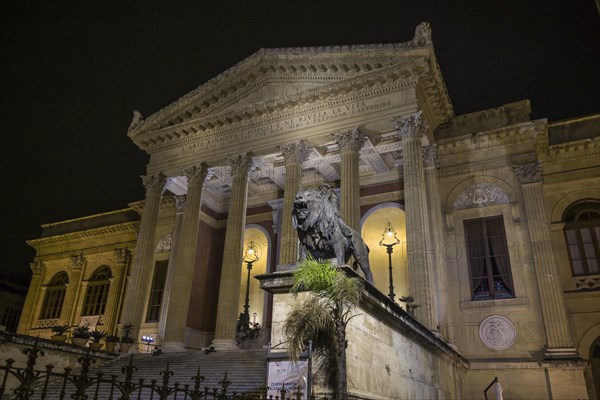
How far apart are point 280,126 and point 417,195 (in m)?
6.94

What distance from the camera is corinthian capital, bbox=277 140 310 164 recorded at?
20.3m

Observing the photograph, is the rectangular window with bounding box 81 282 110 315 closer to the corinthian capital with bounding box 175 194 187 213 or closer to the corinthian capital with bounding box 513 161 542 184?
the corinthian capital with bounding box 175 194 187 213

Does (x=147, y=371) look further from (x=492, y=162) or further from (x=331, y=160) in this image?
(x=492, y=162)

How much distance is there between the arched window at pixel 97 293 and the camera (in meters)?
32.4

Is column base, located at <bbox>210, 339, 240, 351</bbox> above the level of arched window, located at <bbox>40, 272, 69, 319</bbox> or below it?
below

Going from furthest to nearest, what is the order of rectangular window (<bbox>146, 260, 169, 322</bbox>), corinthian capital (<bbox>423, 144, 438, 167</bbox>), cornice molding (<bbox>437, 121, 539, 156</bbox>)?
rectangular window (<bbox>146, 260, 169, 322</bbox>)
corinthian capital (<bbox>423, 144, 438, 167</bbox>)
cornice molding (<bbox>437, 121, 539, 156</bbox>)

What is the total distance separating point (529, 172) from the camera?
66.5 ft

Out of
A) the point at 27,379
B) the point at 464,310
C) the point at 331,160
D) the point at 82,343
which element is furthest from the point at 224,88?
the point at 27,379

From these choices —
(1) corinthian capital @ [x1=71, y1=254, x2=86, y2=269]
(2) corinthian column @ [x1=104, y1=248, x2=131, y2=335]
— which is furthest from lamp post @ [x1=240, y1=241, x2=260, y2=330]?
(1) corinthian capital @ [x1=71, y1=254, x2=86, y2=269]

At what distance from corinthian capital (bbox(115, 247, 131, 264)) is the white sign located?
89.0 ft

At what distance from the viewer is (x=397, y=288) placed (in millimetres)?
23547

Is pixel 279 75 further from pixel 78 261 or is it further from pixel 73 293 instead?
pixel 73 293

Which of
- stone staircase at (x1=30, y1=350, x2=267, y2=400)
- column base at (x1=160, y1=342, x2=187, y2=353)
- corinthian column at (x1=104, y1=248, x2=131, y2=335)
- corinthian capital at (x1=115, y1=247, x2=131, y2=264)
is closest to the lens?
stone staircase at (x1=30, y1=350, x2=267, y2=400)

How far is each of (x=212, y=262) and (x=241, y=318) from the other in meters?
4.62
